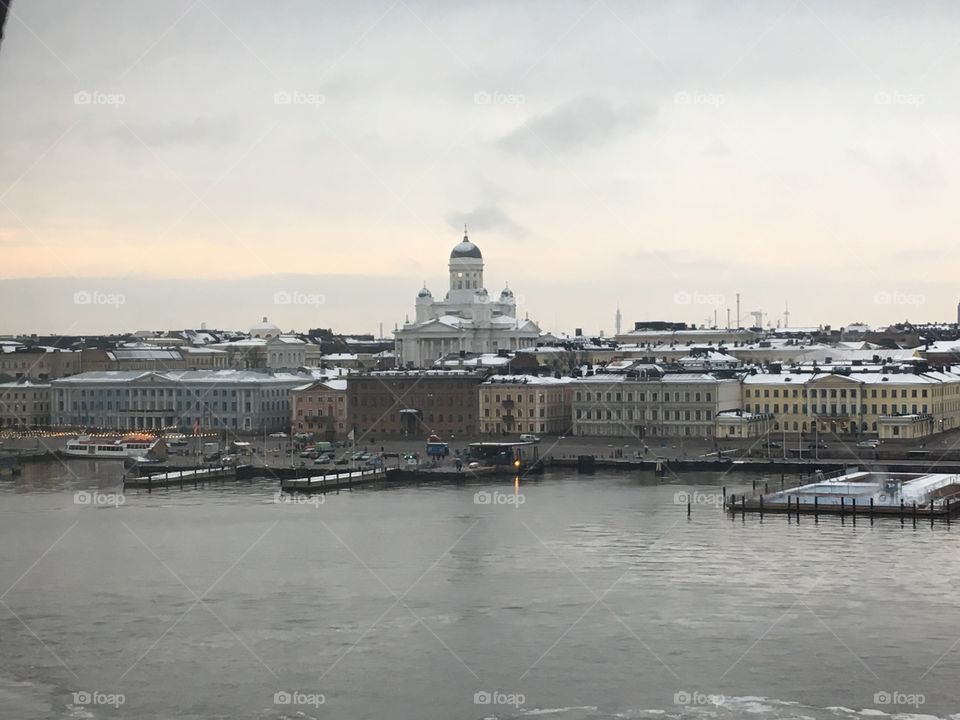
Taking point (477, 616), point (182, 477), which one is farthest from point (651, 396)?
point (477, 616)

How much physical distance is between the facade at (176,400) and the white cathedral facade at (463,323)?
Result: 314 inches

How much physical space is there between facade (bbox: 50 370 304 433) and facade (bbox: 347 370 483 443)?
284 centimetres

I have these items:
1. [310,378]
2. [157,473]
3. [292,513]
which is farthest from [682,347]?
[292,513]

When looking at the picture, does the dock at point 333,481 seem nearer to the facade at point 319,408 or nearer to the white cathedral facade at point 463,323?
the facade at point 319,408

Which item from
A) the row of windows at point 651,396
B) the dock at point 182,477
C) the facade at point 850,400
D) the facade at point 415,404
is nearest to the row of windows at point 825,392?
the facade at point 850,400

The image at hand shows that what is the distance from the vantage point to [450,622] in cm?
1387

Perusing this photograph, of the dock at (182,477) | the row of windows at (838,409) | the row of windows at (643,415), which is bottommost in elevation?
the dock at (182,477)

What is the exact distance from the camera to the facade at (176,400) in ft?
133

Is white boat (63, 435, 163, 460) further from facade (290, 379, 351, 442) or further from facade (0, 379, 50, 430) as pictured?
facade (0, 379, 50, 430)

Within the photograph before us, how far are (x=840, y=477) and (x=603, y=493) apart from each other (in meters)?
3.67

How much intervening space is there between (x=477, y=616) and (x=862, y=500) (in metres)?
9.38

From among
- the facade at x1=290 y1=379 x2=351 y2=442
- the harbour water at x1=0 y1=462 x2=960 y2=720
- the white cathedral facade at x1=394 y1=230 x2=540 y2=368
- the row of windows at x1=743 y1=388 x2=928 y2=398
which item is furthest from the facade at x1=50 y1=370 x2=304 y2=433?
the harbour water at x1=0 y1=462 x2=960 y2=720

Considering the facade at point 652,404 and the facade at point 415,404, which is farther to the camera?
the facade at point 415,404

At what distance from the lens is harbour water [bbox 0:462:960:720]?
11.5 m
